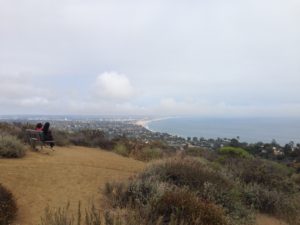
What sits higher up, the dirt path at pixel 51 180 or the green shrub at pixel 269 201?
the dirt path at pixel 51 180

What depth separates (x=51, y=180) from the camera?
374 inches

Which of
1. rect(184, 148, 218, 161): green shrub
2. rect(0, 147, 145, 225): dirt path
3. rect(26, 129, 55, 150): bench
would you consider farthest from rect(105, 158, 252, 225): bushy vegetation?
rect(184, 148, 218, 161): green shrub

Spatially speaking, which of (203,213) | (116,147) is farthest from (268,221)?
(116,147)

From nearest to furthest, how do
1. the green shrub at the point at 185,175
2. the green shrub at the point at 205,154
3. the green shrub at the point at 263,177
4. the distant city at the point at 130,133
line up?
the green shrub at the point at 185,175 < the green shrub at the point at 263,177 < the green shrub at the point at 205,154 < the distant city at the point at 130,133

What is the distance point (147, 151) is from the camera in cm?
1802

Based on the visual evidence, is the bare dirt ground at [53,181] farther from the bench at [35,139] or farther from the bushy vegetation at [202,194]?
the bench at [35,139]

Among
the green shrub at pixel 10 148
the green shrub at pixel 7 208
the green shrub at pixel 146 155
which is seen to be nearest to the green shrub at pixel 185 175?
the green shrub at pixel 7 208

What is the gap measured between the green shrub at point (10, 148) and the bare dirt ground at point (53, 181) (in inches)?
10.9

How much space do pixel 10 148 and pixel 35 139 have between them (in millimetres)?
2518

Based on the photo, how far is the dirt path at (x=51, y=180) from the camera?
780cm

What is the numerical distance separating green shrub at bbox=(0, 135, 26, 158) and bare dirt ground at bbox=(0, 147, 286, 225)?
0.28 m

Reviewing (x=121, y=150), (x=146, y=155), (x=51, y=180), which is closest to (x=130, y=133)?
(x=121, y=150)

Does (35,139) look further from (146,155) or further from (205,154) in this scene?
(205,154)

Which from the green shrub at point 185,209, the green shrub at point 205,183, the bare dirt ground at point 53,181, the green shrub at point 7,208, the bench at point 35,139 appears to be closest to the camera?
the green shrub at point 7,208
